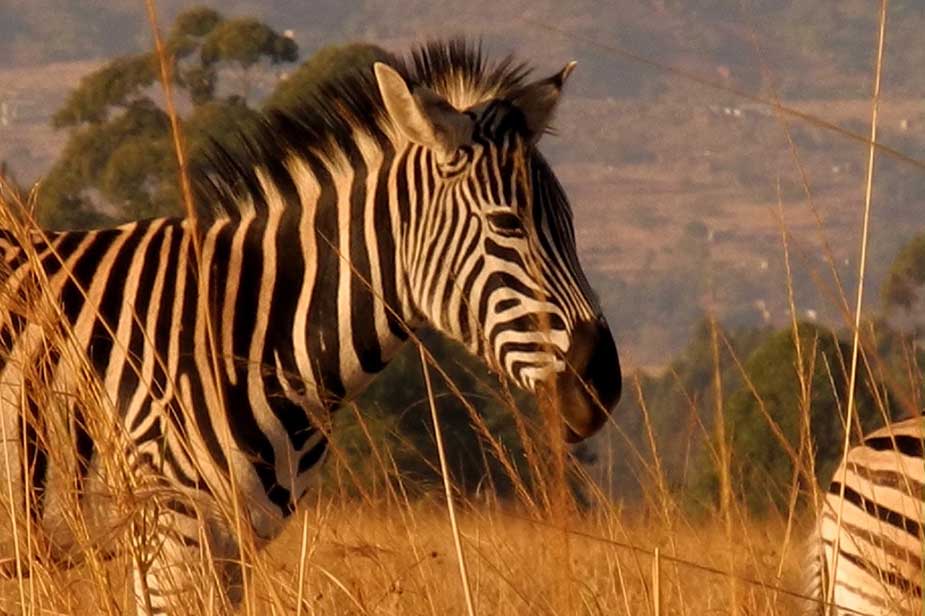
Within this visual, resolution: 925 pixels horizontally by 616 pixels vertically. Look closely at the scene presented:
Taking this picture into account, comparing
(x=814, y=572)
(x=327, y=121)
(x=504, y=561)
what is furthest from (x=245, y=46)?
(x=504, y=561)

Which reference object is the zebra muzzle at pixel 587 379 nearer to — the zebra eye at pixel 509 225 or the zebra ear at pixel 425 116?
the zebra eye at pixel 509 225

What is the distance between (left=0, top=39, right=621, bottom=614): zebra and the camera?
4.59 meters

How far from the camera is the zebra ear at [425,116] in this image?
15.6 ft

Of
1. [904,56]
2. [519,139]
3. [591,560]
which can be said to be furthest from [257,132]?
[904,56]

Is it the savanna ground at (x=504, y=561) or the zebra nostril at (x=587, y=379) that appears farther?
the zebra nostril at (x=587, y=379)

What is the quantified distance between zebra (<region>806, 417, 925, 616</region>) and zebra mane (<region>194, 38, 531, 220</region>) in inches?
51.3

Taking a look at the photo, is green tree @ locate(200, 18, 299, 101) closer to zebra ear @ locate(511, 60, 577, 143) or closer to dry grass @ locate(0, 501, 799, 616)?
dry grass @ locate(0, 501, 799, 616)

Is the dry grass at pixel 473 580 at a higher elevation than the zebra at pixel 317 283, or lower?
lower

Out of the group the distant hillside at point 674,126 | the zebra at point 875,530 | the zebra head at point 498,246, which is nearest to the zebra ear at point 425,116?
the zebra head at point 498,246

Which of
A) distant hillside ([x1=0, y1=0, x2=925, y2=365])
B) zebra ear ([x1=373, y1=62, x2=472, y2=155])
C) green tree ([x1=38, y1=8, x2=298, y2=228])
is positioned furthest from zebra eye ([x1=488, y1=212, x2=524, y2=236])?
distant hillside ([x1=0, y1=0, x2=925, y2=365])

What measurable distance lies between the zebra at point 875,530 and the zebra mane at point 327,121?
1.30 m

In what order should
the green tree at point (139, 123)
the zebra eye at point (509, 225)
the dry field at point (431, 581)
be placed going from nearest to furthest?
the dry field at point (431, 581), the zebra eye at point (509, 225), the green tree at point (139, 123)

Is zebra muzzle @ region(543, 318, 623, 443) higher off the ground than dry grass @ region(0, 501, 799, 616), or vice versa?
zebra muzzle @ region(543, 318, 623, 443)

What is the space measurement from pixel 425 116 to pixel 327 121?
0.37 meters
